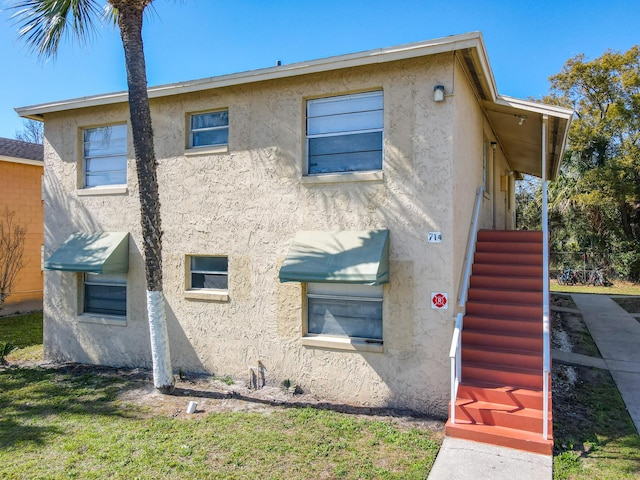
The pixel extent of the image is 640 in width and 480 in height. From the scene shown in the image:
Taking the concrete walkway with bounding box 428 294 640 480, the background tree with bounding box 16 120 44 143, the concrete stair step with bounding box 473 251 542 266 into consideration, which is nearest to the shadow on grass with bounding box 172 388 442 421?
the concrete walkway with bounding box 428 294 640 480

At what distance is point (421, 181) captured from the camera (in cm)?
755

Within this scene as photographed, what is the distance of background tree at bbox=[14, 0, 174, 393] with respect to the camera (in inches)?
318

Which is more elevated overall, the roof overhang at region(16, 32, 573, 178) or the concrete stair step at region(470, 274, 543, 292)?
the roof overhang at region(16, 32, 573, 178)

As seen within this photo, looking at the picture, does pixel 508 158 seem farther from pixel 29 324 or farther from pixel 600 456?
pixel 29 324

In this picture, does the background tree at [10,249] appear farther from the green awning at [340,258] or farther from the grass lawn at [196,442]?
the green awning at [340,258]

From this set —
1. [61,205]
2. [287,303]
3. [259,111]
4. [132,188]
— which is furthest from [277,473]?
[61,205]

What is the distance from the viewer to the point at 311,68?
26.1ft

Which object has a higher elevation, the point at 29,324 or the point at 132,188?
the point at 132,188

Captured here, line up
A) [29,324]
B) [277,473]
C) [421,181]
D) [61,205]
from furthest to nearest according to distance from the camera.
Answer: [29,324] < [61,205] < [421,181] < [277,473]

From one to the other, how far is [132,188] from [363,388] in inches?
257

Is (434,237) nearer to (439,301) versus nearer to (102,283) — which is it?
(439,301)

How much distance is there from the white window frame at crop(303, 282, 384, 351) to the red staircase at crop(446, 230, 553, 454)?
1534 millimetres

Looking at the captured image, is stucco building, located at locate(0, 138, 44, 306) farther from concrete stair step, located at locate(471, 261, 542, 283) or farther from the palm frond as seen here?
concrete stair step, located at locate(471, 261, 542, 283)

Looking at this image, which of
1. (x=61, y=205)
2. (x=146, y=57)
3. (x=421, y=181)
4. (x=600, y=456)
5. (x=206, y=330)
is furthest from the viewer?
(x=61, y=205)
